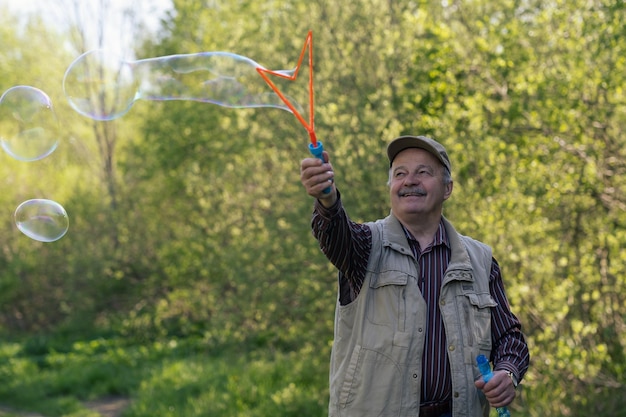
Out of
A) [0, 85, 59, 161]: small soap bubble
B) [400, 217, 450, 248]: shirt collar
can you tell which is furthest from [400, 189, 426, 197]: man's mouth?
[0, 85, 59, 161]: small soap bubble

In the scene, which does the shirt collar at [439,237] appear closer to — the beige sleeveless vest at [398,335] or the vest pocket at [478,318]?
the beige sleeveless vest at [398,335]

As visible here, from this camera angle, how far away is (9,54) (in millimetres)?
25125

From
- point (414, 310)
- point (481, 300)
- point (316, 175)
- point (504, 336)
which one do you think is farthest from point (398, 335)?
point (316, 175)

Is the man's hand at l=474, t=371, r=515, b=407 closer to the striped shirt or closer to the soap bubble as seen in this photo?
the striped shirt

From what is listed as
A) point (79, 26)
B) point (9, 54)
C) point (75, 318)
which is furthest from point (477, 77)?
point (9, 54)

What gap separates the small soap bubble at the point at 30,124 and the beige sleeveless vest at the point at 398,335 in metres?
2.50

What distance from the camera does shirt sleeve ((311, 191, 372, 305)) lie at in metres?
2.89

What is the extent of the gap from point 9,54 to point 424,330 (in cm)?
2441

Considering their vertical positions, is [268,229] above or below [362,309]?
above

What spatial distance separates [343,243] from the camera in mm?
2939

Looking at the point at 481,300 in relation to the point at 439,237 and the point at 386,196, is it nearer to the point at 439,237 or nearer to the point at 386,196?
the point at 439,237

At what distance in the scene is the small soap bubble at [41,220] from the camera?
5102 millimetres

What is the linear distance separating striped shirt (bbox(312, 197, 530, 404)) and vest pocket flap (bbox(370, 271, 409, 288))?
0.15ft

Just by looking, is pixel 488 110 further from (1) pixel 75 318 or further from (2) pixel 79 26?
(2) pixel 79 26
